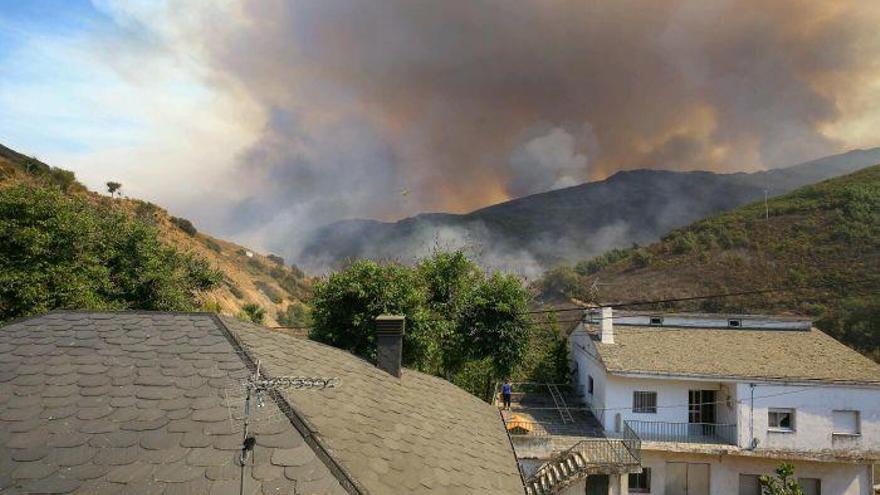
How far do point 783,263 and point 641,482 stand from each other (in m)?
54.3

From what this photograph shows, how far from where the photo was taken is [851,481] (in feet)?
82.6

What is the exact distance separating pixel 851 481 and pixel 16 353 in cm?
3426

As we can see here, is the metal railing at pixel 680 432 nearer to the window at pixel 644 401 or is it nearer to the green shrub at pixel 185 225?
the window at pixel 644 401

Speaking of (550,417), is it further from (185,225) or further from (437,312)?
(185,225)

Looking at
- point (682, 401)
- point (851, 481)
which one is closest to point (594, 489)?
point (682, 401)

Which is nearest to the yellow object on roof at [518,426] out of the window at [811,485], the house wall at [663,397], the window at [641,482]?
Result: the house wall at [663,397]

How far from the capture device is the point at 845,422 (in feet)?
82.2

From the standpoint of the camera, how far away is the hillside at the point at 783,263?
54.2 m

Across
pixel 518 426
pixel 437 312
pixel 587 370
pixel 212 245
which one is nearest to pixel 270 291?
pixel 212 245

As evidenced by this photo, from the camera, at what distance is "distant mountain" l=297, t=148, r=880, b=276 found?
5802 inches

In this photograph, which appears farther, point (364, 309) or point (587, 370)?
point (587, 370)

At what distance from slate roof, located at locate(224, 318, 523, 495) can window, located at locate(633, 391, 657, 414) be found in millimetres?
16518

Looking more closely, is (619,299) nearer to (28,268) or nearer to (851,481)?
(851,481)

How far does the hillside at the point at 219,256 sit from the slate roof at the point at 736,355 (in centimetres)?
3397
